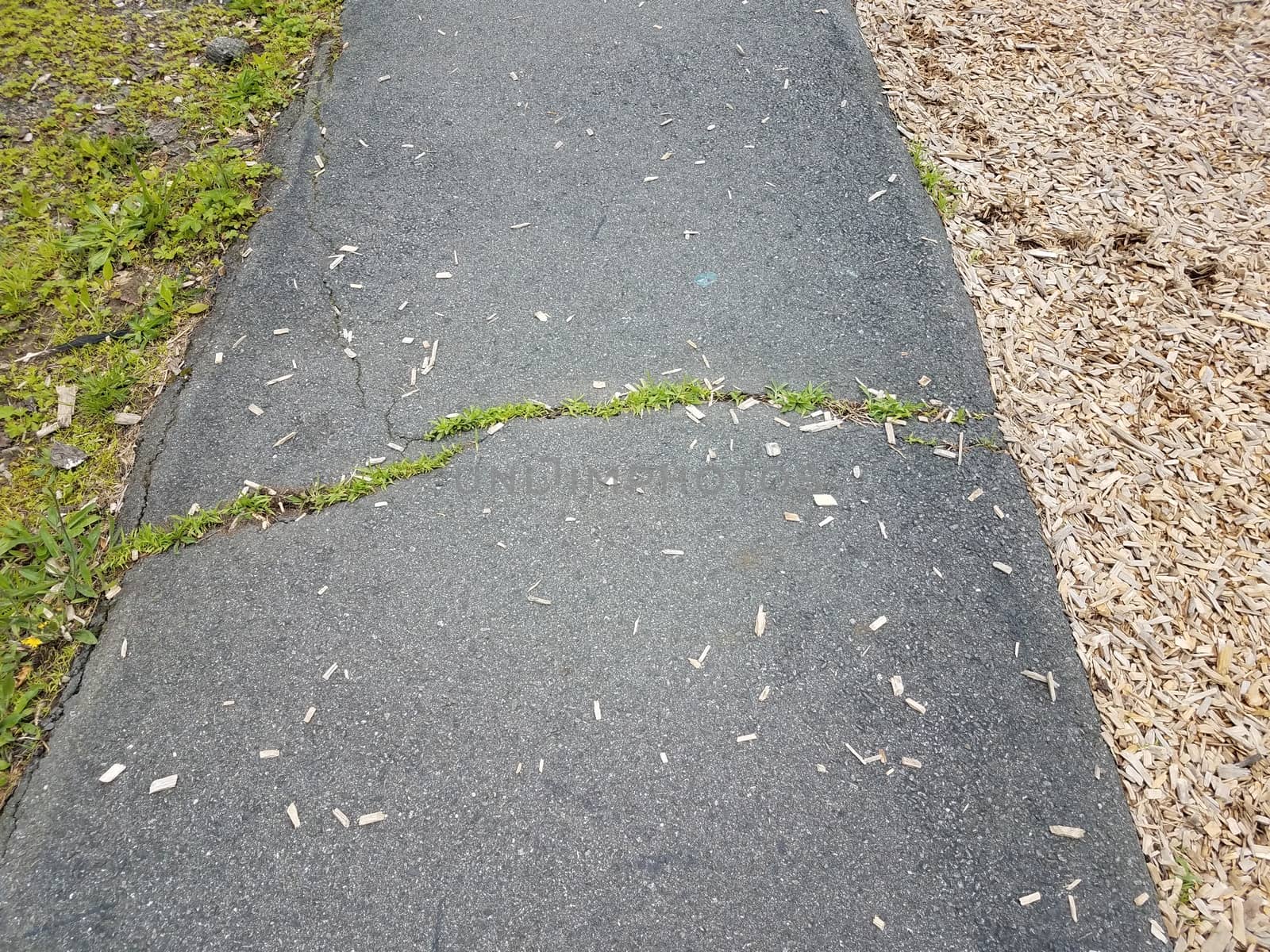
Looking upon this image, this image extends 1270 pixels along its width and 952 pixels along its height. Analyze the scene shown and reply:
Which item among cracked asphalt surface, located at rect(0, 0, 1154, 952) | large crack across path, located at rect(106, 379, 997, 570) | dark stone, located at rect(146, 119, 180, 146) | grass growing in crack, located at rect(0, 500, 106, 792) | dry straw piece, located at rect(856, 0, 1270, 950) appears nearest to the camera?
cracked asphalt surface, located at rect(0, 0, 1154, 952)

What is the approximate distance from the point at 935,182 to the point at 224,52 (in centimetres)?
372

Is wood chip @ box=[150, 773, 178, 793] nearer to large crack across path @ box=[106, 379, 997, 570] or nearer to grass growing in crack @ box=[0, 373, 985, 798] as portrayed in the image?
grass growing in crack @ box=[0, 373, 985, 798]

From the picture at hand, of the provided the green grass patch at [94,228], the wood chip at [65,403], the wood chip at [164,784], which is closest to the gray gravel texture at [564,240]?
the green grass patch at [94,228]

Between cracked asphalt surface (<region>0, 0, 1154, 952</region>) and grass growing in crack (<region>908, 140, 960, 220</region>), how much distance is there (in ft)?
0.20

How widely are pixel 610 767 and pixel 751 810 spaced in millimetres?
405

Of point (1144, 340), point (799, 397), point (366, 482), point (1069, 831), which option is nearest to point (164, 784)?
point (366, 482)

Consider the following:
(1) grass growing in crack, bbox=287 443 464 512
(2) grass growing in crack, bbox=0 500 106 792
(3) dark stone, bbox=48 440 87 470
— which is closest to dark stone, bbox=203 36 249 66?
(3) dark stone, bbox=48 440 87 470

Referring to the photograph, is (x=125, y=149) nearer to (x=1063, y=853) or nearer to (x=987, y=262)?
(x=987, y=262)

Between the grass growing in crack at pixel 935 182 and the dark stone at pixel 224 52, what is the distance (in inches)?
139

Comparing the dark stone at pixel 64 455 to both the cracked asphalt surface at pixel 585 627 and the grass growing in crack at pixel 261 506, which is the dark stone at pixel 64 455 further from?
the grass growing in crack at pixel 261 506

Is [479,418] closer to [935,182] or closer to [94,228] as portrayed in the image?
[94,228]

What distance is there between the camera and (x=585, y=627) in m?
2.53

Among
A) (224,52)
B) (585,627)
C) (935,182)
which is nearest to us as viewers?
(585,627)

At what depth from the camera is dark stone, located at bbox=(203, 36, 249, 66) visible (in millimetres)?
4297
